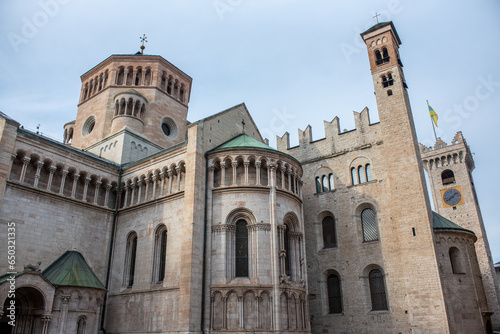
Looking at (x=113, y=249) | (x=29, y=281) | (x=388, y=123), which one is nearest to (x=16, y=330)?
(x=29, y=281)

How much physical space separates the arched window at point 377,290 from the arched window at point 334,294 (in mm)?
2183

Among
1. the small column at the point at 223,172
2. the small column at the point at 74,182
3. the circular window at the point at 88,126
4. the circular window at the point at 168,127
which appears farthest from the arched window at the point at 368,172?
the circular window at the point at 88,126

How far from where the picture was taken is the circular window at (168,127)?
32.0 meters

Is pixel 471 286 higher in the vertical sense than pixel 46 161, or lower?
lower

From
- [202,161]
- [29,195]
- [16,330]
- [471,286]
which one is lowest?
[16,330]

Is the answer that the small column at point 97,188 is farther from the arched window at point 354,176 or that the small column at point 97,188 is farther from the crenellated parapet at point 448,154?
the crenellated parapet at point 448,154

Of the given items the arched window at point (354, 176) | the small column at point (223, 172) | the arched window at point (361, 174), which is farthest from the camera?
the arched window at point (354, 176)

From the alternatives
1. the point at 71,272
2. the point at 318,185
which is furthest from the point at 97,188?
the point at 318,185

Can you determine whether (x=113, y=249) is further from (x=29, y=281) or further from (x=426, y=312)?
(x=426, y=312)

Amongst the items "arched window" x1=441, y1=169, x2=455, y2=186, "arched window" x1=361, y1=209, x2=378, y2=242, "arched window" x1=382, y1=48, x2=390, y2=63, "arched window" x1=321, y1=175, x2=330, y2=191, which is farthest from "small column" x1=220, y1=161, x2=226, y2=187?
"arched window" x1=441, y1=169, x2=455, y2=186

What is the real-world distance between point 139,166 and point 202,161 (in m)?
5.33

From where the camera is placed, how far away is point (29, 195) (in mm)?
20328

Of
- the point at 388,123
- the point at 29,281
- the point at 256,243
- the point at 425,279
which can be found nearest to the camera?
the point at 29,281

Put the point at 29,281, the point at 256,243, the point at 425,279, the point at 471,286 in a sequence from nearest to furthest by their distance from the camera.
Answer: the point at 29,281
the point at 256,243
the point at 425,279
the point at 471,286
